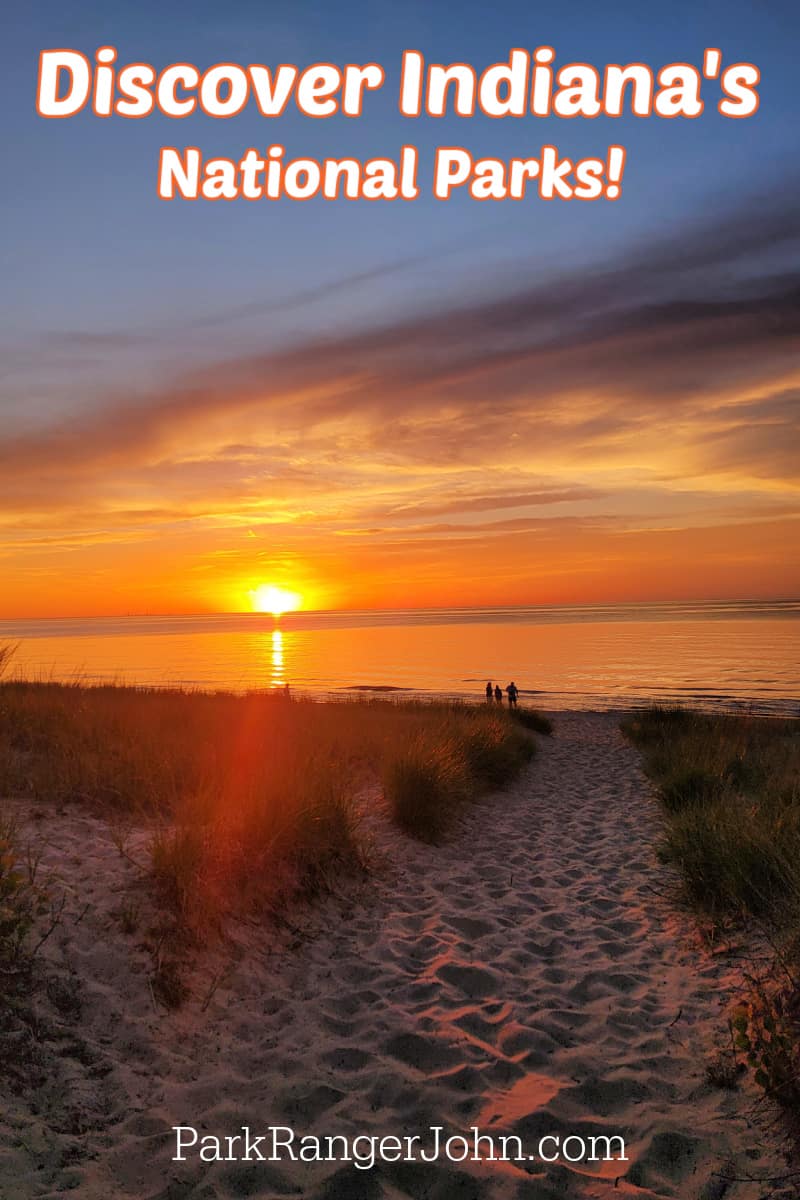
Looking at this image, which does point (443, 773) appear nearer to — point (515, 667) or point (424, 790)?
point (424, 790)

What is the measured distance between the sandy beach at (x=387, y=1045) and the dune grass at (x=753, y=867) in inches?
11.1

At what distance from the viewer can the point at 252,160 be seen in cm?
998

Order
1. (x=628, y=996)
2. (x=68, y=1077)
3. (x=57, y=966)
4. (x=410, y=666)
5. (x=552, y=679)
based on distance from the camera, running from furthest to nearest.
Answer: (x=410, y=666) → (x=552, y=679) → (x=628, y=996) → (x=57, y=966) → (x=68, y=1077)

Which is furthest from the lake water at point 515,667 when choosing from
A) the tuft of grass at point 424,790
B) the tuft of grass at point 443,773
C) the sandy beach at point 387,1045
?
the sandy beach at point 387,1045

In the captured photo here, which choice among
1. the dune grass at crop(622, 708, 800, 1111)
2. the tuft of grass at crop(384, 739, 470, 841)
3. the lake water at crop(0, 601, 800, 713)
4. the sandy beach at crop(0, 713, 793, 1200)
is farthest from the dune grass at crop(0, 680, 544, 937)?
the lake water at crop(0, 601, 800, 713)

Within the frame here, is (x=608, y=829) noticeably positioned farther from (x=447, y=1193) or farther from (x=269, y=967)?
(x=447, y=1193)

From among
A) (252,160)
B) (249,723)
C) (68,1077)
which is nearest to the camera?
(68,1077)

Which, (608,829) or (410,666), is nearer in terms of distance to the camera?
(608,829)

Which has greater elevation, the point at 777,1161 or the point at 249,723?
the point at 249,723

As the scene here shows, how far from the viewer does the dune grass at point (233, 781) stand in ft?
19.7

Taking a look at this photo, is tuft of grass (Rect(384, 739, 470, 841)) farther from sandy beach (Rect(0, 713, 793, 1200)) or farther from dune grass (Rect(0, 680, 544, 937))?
sandy beach (Rect(0, 713, 793, 1200))

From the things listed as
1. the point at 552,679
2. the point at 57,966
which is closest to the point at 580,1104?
the point at 57,966

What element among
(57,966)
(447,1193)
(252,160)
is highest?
(252,160)

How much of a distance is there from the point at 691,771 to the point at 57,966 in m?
9.06
